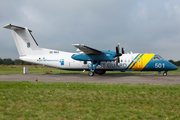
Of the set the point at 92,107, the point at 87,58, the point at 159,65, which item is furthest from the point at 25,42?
the point at 92,107

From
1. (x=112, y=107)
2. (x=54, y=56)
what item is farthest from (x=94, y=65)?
(x=112, y=107)

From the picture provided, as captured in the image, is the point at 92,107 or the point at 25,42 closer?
the point at 92,107

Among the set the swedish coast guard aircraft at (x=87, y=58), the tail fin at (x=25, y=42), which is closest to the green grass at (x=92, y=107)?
the swedish coast guard aircraft at (x=87, y=58)

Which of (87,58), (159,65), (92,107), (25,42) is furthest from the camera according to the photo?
(25,42)

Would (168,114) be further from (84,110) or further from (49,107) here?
(49,107)

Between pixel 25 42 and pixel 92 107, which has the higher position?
pixel 25 42

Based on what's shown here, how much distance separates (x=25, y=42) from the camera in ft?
77.2

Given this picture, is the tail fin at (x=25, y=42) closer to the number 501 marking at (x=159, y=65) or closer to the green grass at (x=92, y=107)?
the green grass at (x=92, y=107)

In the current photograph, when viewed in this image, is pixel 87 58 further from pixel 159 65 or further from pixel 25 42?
pixel 25 42

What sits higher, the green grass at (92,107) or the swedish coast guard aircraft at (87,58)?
the swedish coast guard aircraft at (87,58)

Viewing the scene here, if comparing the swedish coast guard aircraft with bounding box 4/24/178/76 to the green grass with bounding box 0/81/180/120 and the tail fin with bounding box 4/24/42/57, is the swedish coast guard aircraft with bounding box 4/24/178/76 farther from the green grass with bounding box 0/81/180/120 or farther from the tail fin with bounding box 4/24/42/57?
the green grass with bounding box 0/81/180/120

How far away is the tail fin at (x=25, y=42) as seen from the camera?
2311 cm

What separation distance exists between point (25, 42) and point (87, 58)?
1076cm

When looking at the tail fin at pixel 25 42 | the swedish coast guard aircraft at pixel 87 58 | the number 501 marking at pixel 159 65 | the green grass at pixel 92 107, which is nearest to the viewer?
the green grass at pixel 92 107
